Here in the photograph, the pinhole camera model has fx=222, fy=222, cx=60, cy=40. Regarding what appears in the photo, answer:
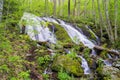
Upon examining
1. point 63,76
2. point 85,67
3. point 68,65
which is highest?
point 68,65

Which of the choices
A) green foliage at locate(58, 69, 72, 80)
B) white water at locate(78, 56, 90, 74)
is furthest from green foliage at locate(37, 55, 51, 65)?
white water at locate(78, 56, 90, 74)

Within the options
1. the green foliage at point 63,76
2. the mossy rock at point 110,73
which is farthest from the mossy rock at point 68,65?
the mossy rock at point 110,73

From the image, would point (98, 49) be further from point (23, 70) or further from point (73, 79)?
point (23, 70)

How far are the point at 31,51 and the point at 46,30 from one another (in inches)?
184

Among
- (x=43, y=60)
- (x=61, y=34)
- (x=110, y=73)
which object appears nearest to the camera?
(x=110, y=73)

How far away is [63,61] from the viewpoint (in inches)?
339

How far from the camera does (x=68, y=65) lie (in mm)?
8555

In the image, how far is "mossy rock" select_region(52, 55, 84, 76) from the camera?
332 inches

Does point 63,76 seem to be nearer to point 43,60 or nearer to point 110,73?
point 43,60

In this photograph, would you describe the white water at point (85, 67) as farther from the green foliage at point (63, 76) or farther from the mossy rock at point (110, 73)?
the green foliage at point (63, 76)

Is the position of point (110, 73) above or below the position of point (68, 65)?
below

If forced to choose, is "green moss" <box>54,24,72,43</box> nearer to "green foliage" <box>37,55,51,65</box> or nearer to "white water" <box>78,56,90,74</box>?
"white water" <box>78,56,90,74</box>

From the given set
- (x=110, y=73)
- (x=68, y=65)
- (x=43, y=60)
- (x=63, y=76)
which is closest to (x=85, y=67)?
(x=68, y=65)

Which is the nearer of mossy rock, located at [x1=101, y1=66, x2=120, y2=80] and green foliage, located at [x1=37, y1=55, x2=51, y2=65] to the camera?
mossy rock, located at [x1=101, y1=66, x2=120, y2=80]
